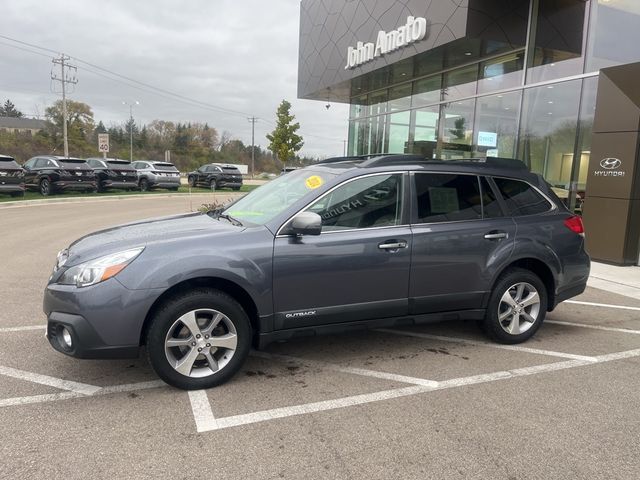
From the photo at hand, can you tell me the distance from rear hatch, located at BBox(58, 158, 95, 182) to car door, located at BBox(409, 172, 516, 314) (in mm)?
19891

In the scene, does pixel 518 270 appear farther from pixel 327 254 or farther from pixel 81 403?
pixel 81 403

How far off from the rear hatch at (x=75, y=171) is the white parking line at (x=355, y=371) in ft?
63.3

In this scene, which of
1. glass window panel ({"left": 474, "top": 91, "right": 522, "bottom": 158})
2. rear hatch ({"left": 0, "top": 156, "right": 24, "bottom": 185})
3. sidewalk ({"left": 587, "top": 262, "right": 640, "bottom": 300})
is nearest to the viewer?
sidewalk ({"left": 587, "top": 262, "right": 640, "bottom": 300})

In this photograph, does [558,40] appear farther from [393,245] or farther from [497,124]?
[393,245]

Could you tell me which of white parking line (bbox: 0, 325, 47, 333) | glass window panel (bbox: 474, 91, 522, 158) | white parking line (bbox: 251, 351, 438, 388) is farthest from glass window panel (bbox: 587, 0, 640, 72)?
white parking line (bbox: 0, 325, 47, 333)

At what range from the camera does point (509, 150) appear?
1253 centimetres

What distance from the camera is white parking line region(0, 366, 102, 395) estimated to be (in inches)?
141

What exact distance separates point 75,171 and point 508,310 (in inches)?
804

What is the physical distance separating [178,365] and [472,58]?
12.6 meters

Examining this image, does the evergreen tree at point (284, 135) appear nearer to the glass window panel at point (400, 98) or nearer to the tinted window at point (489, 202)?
the glass window panel at point (400, 98)

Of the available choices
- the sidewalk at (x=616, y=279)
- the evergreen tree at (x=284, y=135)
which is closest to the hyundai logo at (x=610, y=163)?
the sidewalk at (x=616, y=279)

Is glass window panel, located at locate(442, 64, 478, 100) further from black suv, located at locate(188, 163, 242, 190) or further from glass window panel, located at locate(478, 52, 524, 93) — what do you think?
black suv, located at locate(188, 163, 242, 190)

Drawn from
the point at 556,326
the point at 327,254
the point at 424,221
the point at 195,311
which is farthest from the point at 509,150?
the point at 195,311

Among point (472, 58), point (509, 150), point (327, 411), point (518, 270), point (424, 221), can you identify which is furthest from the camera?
point (472, 58)
